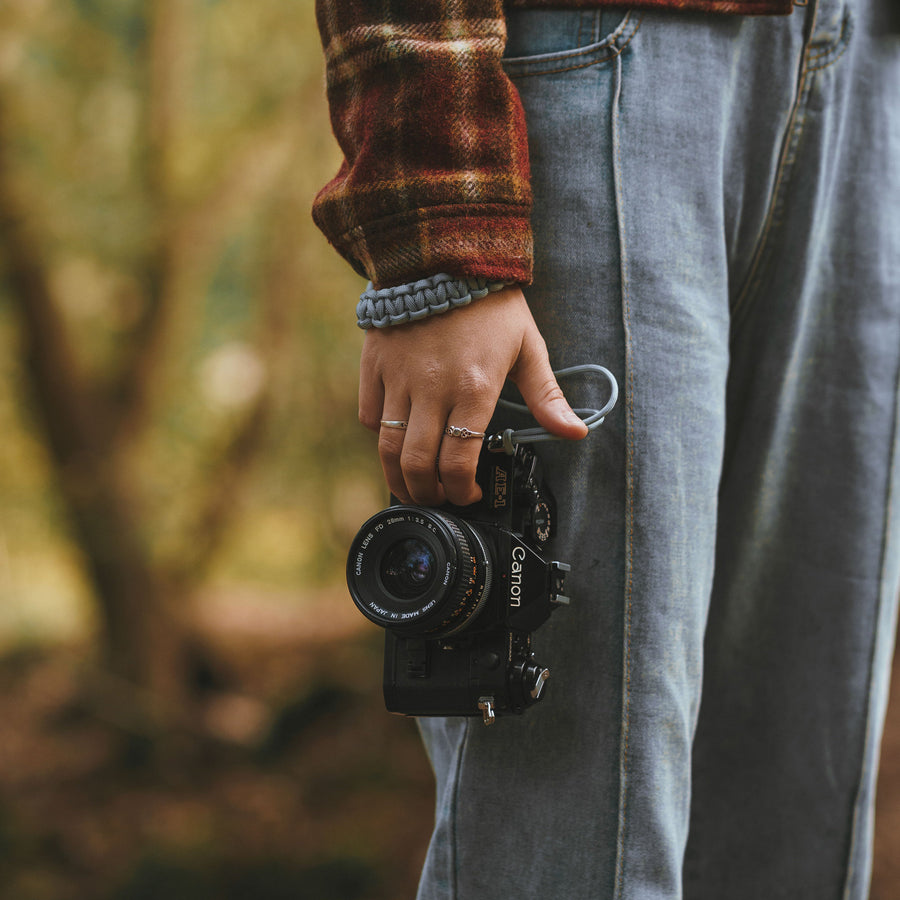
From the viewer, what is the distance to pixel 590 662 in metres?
0.92

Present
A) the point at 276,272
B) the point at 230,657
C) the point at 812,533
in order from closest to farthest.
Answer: the point at 812,533 < the point at 276,272 < the point at 230,657

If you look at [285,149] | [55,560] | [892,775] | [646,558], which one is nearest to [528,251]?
[646,558]

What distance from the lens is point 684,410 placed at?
932 mm

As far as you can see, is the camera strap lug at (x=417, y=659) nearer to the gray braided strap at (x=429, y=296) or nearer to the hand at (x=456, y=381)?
the hand at (x=456, y=381)

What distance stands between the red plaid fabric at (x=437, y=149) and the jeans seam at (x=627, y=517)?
11 cm

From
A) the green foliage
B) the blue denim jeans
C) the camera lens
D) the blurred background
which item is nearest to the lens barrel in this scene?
the camera lens

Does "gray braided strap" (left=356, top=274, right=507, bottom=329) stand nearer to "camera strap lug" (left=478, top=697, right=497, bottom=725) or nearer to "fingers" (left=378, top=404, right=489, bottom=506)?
"fingers" (left=378, top=404, right=489, bottom=506)

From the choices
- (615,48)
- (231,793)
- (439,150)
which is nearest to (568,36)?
(615,48)

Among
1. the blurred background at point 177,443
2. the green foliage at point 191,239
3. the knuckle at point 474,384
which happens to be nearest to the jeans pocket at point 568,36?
the knuckle at point 474,384

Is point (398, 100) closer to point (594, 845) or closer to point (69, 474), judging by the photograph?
point (594, 845)

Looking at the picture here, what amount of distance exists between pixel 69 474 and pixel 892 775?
12.1 feet

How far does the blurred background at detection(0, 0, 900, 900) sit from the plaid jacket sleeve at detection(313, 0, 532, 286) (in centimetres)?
280

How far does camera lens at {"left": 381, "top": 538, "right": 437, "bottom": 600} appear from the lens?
2.89 feet

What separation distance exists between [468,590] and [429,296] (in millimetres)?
290
